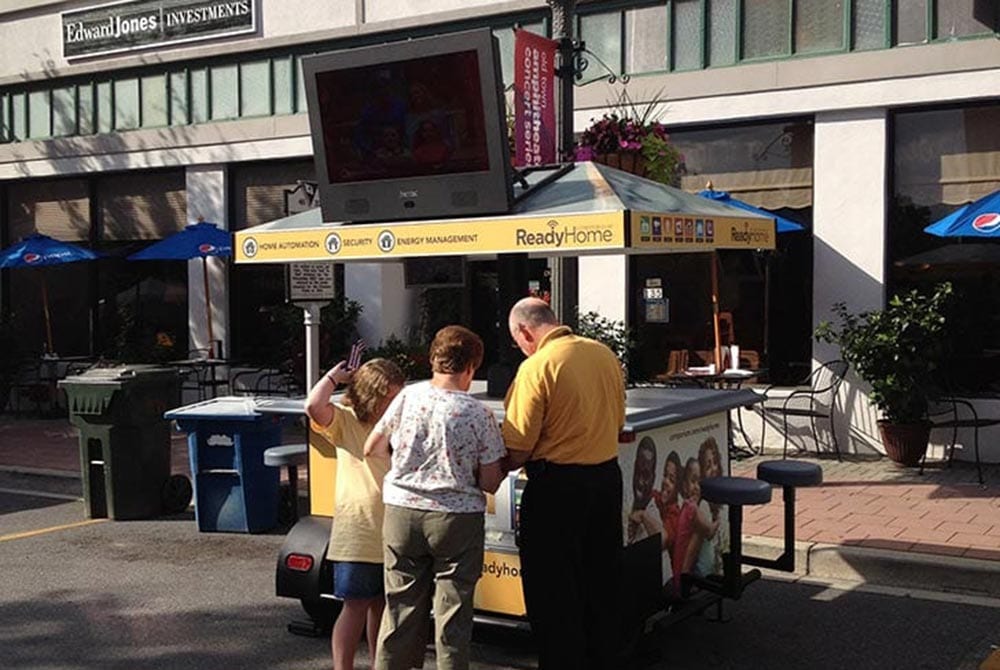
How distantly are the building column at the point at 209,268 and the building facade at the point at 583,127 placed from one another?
0.03 meters

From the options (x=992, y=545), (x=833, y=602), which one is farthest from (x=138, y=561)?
(x=992, y=545)

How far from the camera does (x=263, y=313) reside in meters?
15.5

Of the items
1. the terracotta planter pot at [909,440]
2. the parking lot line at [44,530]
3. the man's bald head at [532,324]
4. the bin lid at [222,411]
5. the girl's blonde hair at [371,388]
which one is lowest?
the parking lot line at [44,530]

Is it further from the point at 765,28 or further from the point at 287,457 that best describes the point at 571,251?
the point at 765,28

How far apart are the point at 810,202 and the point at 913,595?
5.62 m

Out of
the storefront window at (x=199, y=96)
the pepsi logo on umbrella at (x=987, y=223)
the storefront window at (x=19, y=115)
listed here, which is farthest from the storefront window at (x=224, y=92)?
the pepsi logo on umbrella at (x=987, y=223)

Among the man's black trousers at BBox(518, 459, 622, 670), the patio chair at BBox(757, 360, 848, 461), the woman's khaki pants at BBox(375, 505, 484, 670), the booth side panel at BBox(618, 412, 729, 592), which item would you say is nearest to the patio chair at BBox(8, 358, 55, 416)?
the patio chair at BBox(757, 360, 848, 461)

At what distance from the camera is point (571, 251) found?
5.91 m

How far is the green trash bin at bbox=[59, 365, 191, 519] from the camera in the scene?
9.08m

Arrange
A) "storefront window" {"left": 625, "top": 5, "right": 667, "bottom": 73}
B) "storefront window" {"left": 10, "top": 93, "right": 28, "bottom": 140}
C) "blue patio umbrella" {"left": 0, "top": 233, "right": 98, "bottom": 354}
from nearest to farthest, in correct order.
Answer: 1. "storefront window" {"left": 625, "top": 5, "right": 667, "bottom": 73}
2. "blue patio umbrella" {"left": 0, "top": 233, "right": 98, "bottom": 354}
3. "storefront window" {"left": 10, "top": 93, "right": 28, "bottom": 140}

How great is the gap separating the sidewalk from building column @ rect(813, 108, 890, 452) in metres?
0.61

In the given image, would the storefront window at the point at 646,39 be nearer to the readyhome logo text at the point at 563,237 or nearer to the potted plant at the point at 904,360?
the potted plant at the point at 904,360

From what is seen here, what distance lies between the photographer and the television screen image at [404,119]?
5828mm

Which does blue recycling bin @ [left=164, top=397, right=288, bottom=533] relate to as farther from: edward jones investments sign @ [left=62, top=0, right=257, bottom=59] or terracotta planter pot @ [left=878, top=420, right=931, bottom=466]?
edward jones investments sign @ [left=62, top=0, right=257, bottom=59]
